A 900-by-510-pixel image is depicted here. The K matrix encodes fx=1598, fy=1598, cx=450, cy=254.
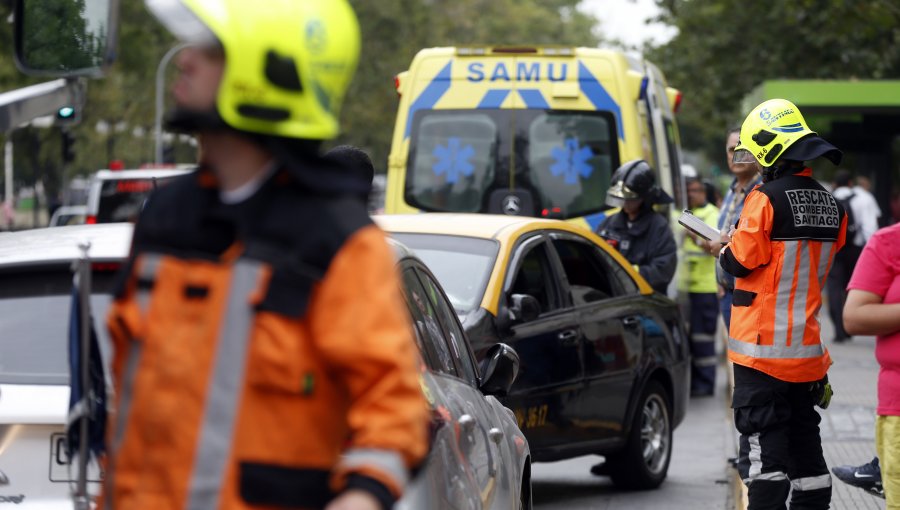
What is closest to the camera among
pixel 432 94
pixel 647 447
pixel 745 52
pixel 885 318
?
pixel 885 318

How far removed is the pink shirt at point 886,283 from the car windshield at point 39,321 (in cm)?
267

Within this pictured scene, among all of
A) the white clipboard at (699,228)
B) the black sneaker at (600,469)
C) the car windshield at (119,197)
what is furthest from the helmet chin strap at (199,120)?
the car windshield at (119,197)

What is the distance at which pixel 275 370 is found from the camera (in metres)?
2.63

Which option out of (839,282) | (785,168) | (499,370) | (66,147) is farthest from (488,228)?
(66,147)

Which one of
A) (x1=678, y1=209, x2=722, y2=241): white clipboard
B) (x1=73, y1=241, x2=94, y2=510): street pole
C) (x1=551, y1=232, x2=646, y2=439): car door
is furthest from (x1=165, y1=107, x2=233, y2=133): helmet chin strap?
(x1=551, y1=232, x2=646, y2=439): car door

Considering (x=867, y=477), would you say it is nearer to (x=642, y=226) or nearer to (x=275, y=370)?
(x=642, y=226)

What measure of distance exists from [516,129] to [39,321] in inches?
344

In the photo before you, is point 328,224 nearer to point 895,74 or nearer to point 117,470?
point 117,470

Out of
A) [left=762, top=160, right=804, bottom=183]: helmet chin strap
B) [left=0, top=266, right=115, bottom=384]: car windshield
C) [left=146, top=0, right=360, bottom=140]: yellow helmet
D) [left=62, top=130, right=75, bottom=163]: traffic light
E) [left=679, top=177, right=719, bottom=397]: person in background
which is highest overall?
[left=146, top=0, right=360, bottom=140]: yellow helmet

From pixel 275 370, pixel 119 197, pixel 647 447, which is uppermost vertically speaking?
pixel 275 370

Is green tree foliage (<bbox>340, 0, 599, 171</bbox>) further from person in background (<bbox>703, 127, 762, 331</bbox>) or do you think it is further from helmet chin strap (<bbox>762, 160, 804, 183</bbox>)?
helmet chin strap (<bbox>762, 160, 804, 183</bbox>)

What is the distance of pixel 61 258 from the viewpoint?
462 cm

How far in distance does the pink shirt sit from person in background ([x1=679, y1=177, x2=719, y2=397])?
316 inches

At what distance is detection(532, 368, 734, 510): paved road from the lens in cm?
891
